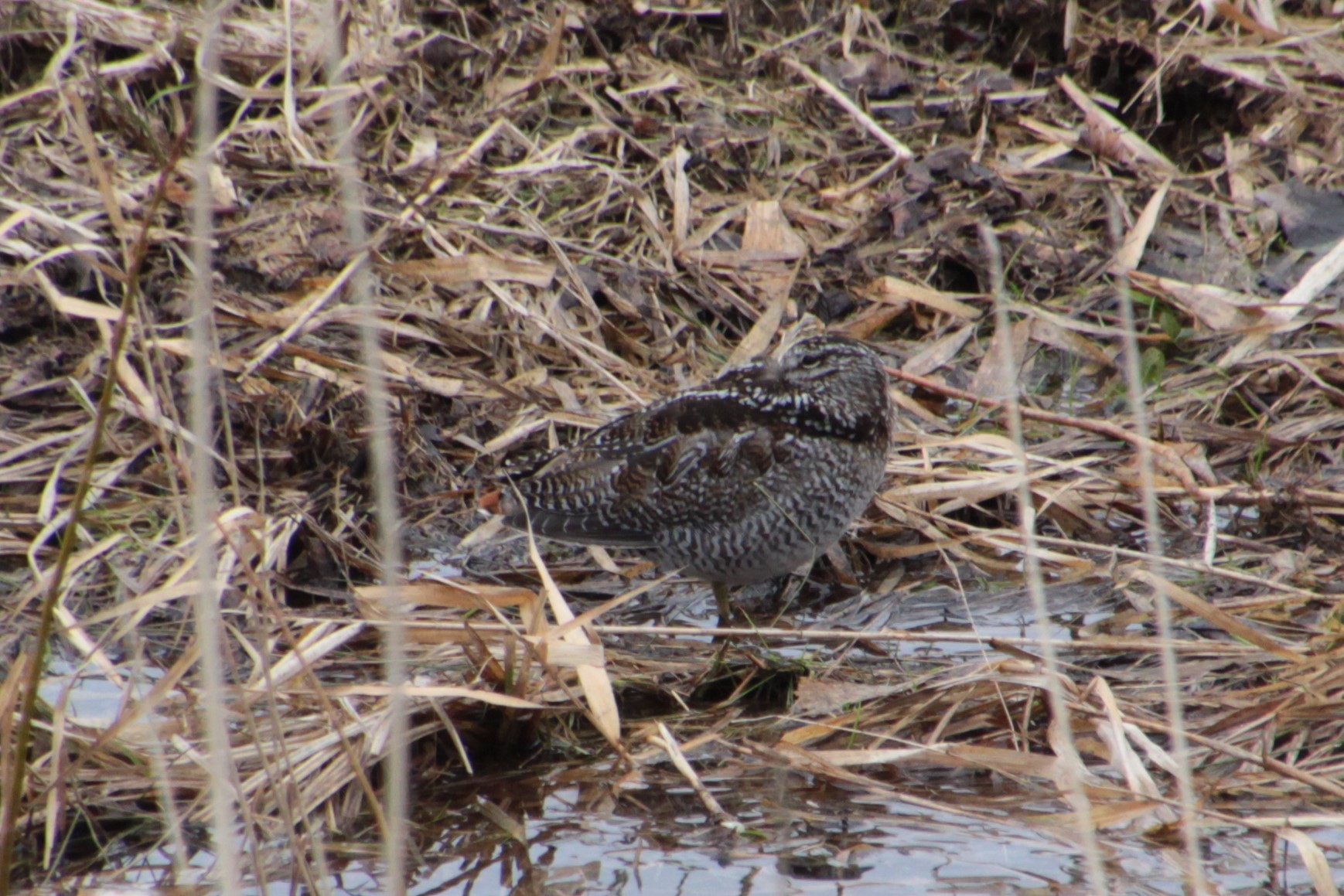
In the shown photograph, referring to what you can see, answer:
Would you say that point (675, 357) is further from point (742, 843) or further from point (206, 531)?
point (206, 531)

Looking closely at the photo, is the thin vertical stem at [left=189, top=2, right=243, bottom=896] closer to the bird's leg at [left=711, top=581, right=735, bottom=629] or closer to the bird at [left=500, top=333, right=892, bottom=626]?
the bird at [left=500, top=333, right=892, bottom=626]

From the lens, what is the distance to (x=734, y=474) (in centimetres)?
546

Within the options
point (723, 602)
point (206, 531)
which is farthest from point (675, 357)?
point (206, 531)

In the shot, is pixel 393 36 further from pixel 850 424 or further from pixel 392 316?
pixel 850 424

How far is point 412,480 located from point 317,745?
213 cm

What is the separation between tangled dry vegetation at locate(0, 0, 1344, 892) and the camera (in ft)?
13.9

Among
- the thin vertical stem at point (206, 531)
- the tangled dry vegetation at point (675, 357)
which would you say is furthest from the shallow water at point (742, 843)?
the thin vertical stem at point (206, 531)

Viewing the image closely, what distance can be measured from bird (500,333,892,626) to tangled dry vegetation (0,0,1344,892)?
303 mm

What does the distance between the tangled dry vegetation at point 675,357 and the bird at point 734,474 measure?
0.99 ft

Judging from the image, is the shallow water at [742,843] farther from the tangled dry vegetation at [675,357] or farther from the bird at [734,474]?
the bird at [734,474]

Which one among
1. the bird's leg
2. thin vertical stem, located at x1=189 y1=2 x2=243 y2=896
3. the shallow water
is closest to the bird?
the bird's leg

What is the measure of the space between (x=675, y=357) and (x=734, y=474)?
54.3 inches

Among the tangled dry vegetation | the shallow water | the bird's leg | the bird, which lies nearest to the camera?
the shallow water

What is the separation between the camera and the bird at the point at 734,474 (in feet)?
17.5
